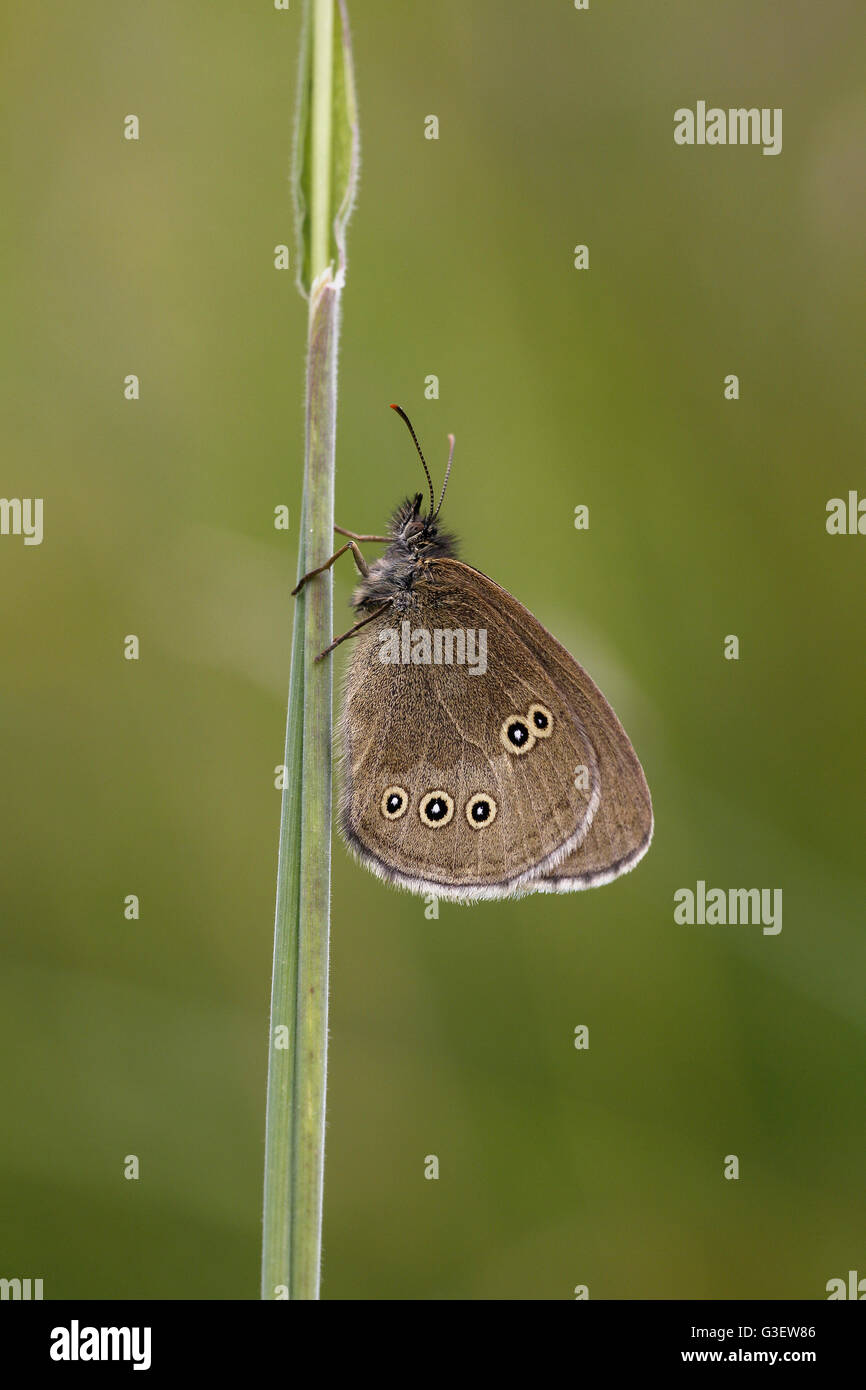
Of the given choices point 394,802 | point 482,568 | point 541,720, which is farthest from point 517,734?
point 482,568

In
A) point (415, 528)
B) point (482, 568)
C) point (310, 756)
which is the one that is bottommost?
point (310, 756)

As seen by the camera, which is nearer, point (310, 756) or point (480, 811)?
point (310, 756)

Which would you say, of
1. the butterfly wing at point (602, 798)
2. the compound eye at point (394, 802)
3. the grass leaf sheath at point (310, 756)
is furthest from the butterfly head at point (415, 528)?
the grass leaf sheath at point (310, 756)

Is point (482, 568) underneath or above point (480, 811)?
above

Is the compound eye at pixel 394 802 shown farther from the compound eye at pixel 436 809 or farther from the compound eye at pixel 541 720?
the compound eye at pixel 541 720

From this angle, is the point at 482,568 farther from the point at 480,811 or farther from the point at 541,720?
the point at 480,811

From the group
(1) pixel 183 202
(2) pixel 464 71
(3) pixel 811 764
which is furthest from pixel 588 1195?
(2) pixel 464 71
